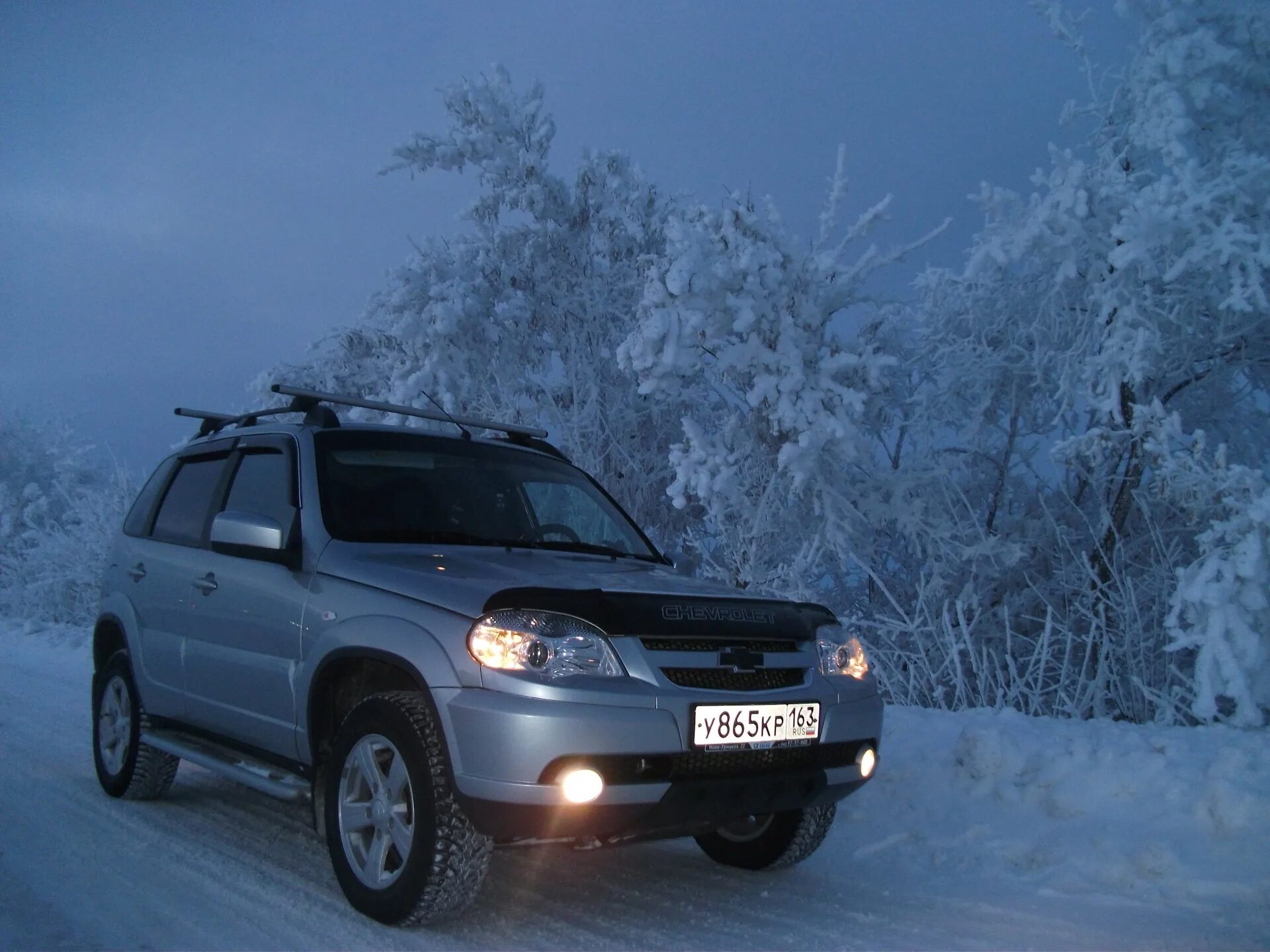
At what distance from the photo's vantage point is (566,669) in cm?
Result: 333

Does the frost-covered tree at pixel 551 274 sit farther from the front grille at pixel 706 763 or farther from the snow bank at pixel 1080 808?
the front grille at pixel 706 763

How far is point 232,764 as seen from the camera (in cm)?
444

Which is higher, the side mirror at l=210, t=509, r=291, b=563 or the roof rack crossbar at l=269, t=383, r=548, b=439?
the roof rack crossbar at l=269, t=383, r=548, b=439

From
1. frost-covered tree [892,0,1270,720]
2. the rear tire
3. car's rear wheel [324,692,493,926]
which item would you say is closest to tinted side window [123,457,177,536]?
the rear tire

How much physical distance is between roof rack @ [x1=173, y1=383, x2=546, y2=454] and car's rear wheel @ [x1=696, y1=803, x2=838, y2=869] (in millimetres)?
2091

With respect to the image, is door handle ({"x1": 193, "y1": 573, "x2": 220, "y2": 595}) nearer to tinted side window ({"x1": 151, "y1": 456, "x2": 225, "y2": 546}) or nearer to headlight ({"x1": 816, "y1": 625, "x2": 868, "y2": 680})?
tinted side window ({"x1": 151, "y1": 456, "x2": 225, "y2": 546})

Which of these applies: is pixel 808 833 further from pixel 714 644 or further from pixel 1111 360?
pixel 1111 360

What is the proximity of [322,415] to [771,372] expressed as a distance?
5.51 m

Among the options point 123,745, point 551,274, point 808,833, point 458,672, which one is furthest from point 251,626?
point 551,274

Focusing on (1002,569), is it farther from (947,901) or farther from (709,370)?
(947,901)

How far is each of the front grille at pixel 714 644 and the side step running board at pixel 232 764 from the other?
57.5 inches

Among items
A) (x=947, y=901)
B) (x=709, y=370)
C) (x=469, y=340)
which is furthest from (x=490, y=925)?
(x=469, y=340)

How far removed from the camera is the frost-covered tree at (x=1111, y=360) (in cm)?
807

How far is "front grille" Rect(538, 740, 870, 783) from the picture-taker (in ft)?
10.7
